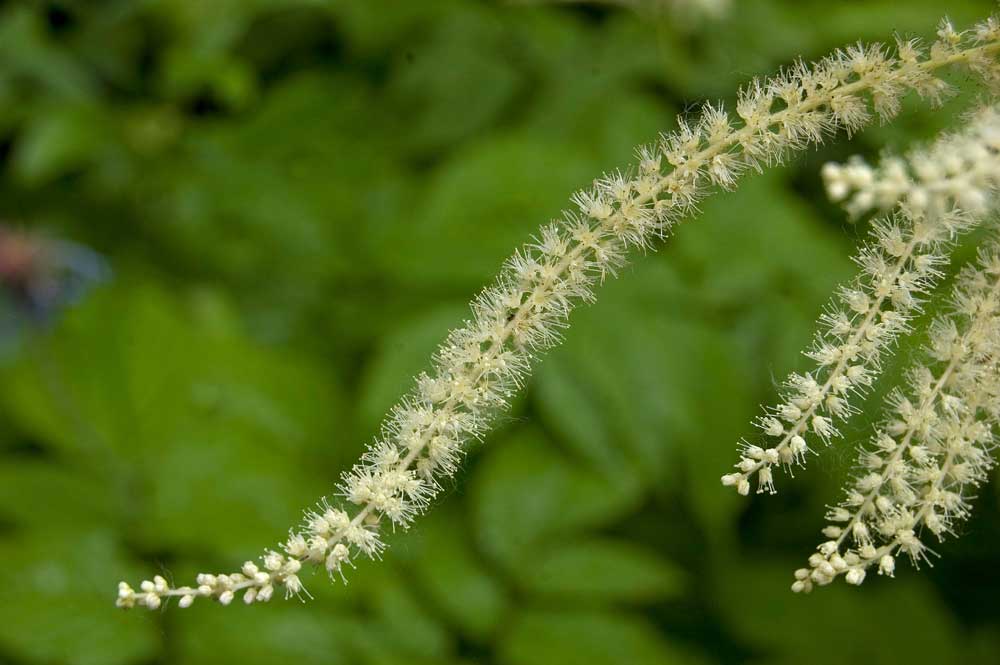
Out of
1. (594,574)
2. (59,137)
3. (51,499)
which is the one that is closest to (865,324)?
(594,574)

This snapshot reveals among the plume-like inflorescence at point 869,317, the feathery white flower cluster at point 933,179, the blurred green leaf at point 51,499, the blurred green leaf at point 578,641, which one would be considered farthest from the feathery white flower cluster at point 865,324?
the blurred green leaf at point 51,499

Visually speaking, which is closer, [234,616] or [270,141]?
[234,616]

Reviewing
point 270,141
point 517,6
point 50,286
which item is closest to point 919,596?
point 517,6

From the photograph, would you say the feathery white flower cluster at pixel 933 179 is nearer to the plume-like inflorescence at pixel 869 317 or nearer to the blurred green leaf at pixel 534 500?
the plume-like inflorescence at pixel 869 317

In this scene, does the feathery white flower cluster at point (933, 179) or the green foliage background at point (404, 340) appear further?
the green foliage background at point (404, 340)

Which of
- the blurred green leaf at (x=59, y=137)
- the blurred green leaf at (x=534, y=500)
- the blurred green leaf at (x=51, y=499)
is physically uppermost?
the blurred green leaf at (x=59, y=137)

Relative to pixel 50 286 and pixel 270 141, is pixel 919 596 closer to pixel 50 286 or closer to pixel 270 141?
pixel 270 141
